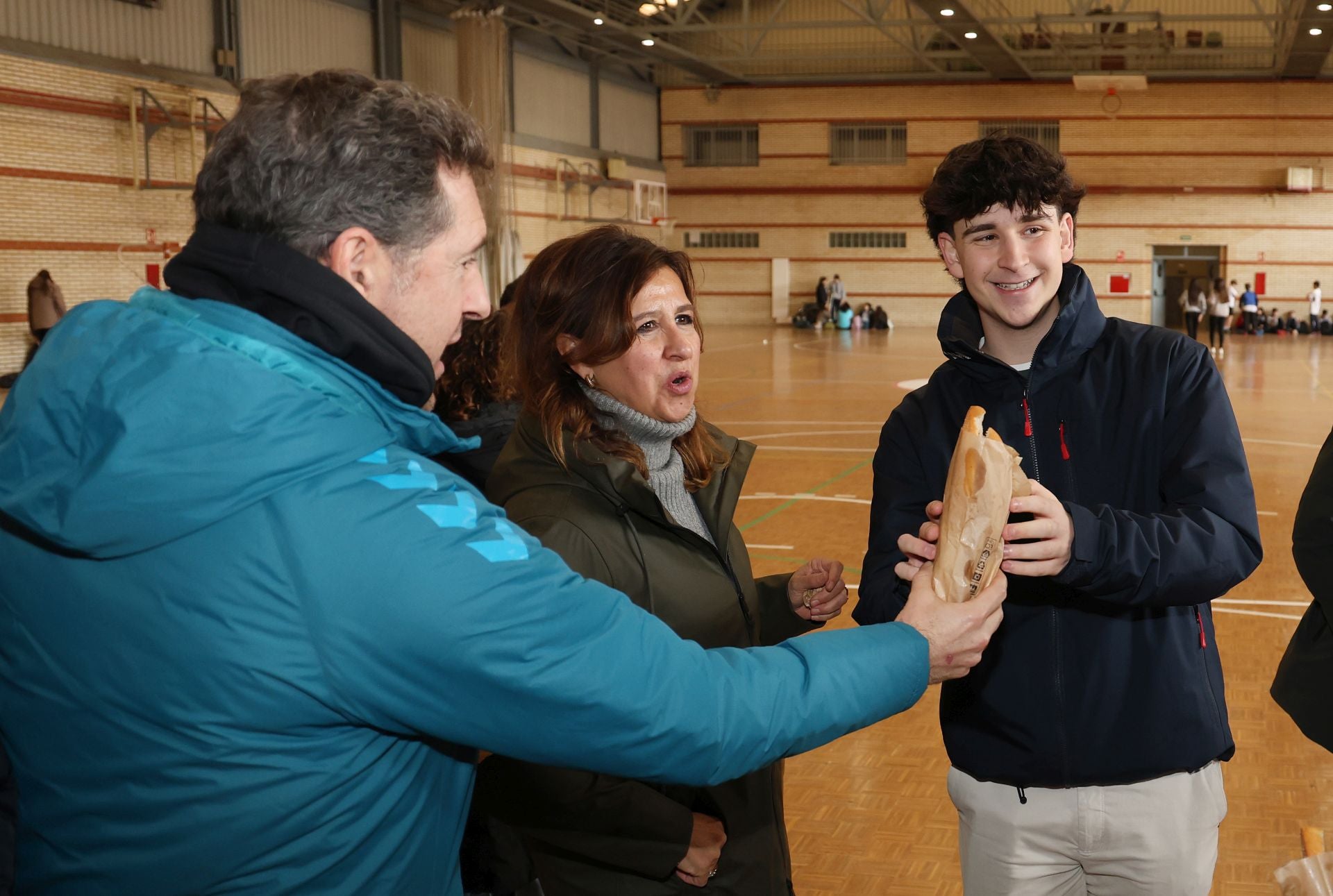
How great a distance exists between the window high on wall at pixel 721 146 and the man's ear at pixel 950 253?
107ft

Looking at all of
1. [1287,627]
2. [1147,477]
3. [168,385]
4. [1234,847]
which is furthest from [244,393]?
[1287,627]

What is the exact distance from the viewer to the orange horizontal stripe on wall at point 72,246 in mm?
17141

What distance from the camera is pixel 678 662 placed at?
1.48 metres

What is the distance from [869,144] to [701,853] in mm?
33165

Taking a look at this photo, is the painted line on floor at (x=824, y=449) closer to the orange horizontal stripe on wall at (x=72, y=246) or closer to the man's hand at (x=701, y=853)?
the man's hand at (x=701, y=853)

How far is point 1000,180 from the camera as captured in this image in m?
2.46

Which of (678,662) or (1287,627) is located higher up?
(678,662)

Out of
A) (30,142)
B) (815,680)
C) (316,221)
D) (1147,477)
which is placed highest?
(30,142)

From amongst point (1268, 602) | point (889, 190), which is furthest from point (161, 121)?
point (889, 190)

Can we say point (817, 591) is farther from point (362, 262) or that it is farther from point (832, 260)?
point (832, 260)

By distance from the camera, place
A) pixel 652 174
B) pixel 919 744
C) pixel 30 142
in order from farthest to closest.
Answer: pixel 652 174 < pixel 30 142 < pixel 919 744

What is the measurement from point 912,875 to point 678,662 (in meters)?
3.19

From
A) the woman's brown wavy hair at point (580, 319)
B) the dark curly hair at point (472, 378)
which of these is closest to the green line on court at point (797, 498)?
the dark curly hair at point (472, 378)

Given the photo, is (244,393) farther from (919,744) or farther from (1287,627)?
(1287,627)
